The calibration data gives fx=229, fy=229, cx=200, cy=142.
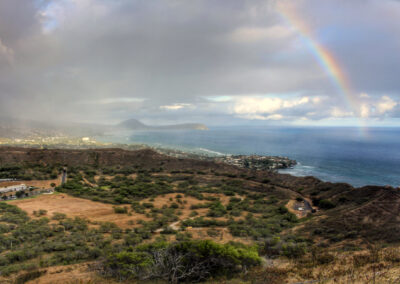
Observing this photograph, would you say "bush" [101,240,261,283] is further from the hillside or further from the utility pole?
the utility pole

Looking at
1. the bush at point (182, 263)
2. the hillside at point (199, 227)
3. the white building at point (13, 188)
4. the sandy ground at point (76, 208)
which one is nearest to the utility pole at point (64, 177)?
the hillside at point (199, 227)

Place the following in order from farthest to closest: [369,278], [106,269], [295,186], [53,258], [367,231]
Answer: [295,186]
[367,231]
[53,258]
[106,269]
[369,278]

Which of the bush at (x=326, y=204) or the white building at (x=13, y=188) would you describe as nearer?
the bush at (x=326, y=204)

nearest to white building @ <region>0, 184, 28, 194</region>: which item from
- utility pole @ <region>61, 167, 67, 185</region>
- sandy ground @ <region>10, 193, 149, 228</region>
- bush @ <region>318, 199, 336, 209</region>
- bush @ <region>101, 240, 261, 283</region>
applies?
sandy ground @ <region>10, 193, 149, 228</region>

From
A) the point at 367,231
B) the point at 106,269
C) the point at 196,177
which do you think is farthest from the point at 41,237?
the point at 196,177

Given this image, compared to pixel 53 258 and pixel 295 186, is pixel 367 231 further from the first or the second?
pixel 295 186

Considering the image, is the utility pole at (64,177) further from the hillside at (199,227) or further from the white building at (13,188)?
the white building at (13,188)
